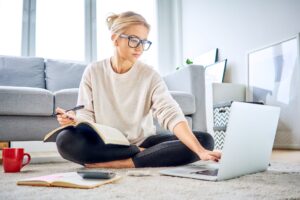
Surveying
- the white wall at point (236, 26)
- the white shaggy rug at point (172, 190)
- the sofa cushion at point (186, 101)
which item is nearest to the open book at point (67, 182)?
the white shaggy rug at point (172, 190)

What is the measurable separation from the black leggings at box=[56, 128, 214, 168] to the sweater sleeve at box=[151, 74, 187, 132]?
8 cm

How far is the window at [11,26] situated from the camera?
3404 mm

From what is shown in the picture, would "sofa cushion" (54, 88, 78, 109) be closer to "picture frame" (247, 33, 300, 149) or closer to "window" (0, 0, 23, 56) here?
"picture frame" (247, 33, 300, 149)

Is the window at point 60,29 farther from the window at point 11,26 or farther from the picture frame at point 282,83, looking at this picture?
the picture frame at point 282,83

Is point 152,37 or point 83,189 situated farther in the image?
point 152,37

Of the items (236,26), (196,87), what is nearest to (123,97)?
(196,87)

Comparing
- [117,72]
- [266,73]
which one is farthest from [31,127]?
[266,73]

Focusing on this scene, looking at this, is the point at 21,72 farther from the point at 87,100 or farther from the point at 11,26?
the point at 11,26

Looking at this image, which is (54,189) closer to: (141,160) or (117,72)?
(141,160)

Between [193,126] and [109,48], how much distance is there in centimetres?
212

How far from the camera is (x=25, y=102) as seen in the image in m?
1.81

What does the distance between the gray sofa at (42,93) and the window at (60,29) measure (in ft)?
3.69

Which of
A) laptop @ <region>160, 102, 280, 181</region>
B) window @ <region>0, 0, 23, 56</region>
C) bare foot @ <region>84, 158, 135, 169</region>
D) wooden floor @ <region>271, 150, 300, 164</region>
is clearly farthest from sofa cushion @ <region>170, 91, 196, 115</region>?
window @ <region>0, 0, 23, 56</region>

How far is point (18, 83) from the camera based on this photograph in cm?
230
